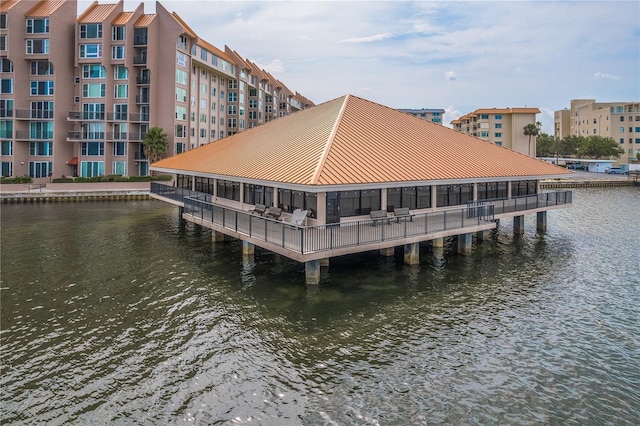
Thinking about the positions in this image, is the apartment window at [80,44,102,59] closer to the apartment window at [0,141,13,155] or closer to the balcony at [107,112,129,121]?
the balcony at [107,112,129,121]

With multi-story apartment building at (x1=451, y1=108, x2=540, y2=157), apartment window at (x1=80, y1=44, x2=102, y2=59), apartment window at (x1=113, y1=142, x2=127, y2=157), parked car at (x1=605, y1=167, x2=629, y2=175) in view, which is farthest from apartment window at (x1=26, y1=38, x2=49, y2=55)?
parked car at (x1=605, y1=167, x2=629, y2=175)

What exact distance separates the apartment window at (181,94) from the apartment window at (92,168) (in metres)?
15.6

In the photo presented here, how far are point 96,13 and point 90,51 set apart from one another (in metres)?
7.34

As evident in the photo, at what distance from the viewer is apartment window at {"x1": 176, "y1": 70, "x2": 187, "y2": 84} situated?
227ft

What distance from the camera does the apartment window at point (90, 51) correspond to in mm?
65938

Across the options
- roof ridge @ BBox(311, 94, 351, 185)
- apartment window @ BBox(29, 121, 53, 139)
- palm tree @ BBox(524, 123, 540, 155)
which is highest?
palm tree @ BBox(524, 123, 540, 155)

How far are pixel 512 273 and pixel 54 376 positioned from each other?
73.0ft

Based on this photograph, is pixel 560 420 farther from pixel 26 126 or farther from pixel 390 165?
pixel 26 126

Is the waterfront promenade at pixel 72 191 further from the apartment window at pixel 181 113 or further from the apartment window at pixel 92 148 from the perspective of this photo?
the apartment window at pixel 181 113

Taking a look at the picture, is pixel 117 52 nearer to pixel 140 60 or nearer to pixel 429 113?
pixel 140 60

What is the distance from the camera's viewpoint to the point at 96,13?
6856cm

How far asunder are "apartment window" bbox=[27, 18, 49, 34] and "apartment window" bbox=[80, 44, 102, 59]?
527 cm

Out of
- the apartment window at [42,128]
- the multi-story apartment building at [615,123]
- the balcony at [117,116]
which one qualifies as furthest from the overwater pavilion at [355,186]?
the multi-story apartment building at [615,123]

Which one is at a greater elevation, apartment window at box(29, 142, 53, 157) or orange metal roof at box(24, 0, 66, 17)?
orange metal roof at box(24, 0, 66, 17)
